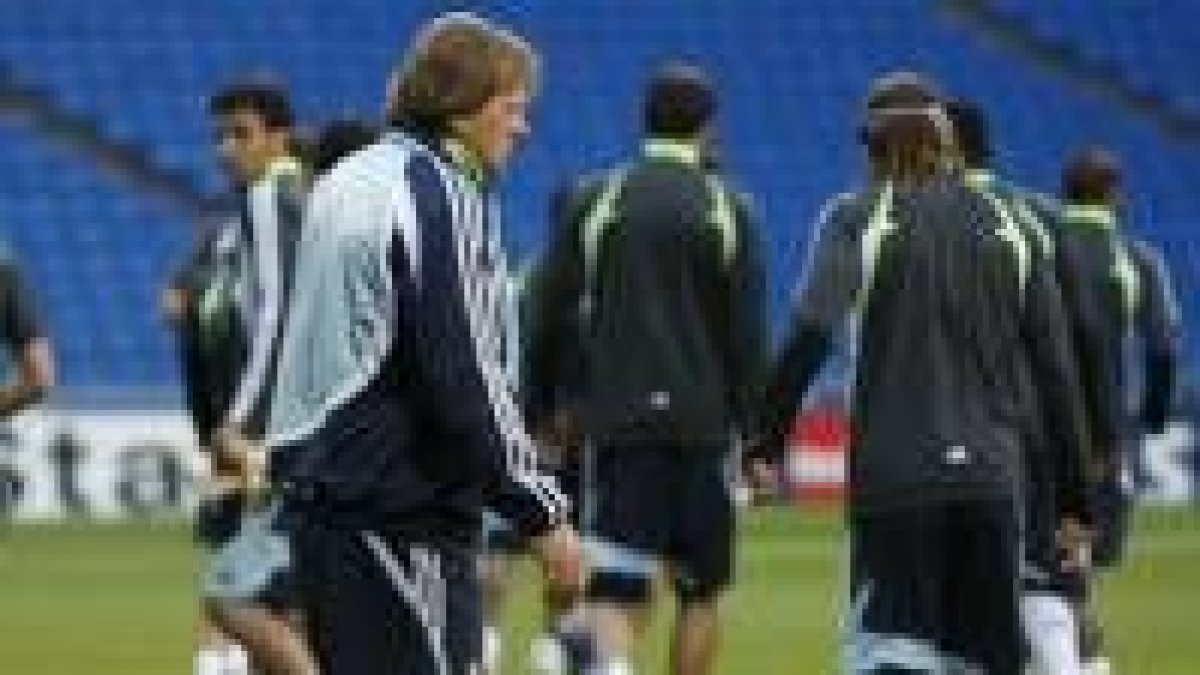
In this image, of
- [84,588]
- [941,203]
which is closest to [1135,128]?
[84,588]

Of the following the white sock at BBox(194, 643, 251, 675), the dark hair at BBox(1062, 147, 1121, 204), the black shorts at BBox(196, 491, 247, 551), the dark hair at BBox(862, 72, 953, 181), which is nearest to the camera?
the dark hair at BBox(862, 72, 953, 181)

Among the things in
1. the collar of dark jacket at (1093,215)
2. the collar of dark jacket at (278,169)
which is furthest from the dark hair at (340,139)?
the collar of dark jacket at (1093,215)

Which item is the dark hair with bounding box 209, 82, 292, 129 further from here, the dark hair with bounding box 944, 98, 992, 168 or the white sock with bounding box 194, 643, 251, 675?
the dark hair with bounding box 944, 98, 992, 168

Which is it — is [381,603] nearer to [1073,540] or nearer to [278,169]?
[1073,540]

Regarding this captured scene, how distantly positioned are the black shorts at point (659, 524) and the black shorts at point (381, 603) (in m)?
5.42

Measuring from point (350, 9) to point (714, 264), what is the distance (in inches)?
1026

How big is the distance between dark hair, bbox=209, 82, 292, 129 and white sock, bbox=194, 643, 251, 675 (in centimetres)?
221

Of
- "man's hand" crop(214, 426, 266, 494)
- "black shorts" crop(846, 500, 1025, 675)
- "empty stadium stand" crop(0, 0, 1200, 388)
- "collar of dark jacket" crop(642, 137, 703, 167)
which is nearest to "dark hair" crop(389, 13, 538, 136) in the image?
"black shorts" crop(846, 500, 1025, 675)

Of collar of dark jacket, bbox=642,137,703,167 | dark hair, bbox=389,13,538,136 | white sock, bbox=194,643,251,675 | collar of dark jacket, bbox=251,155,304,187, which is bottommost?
white sock, bbox=194,643,251,675

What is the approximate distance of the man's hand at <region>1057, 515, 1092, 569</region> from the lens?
1102 cm

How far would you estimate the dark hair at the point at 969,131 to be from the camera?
1205cm

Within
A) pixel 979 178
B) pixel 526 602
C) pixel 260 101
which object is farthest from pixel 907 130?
pixel 526 602

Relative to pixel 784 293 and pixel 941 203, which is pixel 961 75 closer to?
pixel 784 293

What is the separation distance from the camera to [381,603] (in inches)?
346
